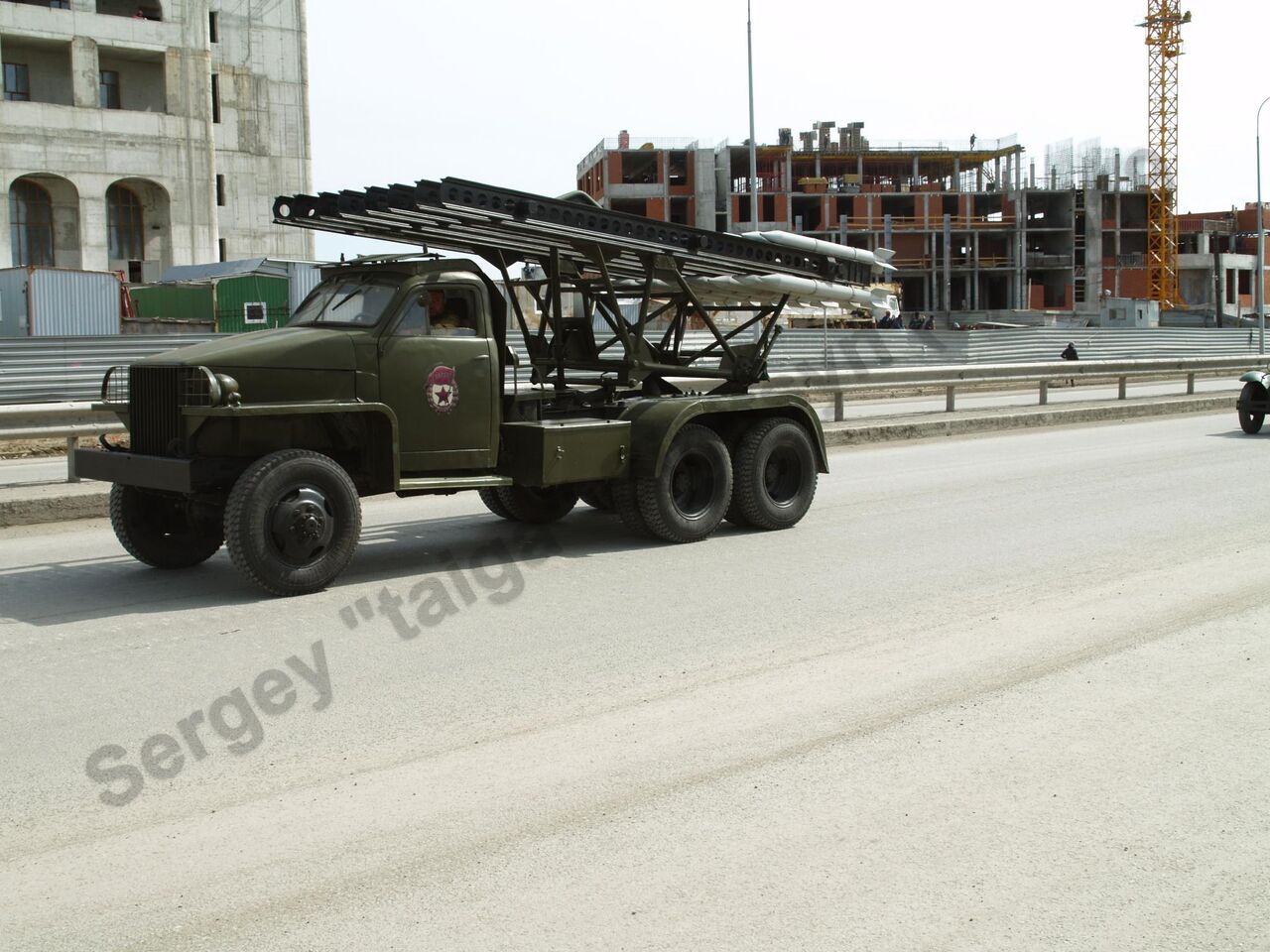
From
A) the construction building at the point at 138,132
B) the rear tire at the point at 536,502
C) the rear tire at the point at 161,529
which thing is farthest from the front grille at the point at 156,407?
the construction building at the point at 138,132

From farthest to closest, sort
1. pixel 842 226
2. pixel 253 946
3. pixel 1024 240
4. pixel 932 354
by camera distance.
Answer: pixel 1024 240 → pixel 842 226 → pixel 932 354 → pixel 253 946

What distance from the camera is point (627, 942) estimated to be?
11.7 feet

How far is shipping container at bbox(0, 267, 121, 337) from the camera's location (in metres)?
36.8

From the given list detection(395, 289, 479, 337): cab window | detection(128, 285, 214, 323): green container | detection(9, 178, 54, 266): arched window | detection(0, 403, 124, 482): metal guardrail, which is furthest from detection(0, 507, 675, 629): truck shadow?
detection(9, 178, 54, 266): arched window

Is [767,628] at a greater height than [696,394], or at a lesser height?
lesser

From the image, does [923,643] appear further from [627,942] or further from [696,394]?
[696,394]

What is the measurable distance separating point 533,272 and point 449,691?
6.04m

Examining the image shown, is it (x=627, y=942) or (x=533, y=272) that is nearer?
(x=627, y=942)

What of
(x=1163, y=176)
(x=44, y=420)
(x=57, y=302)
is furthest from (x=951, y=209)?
(x=44, y=420)

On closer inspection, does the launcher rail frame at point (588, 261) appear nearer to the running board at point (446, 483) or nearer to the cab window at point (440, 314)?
the cab window at point (440, 314)

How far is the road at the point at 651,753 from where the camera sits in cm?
376

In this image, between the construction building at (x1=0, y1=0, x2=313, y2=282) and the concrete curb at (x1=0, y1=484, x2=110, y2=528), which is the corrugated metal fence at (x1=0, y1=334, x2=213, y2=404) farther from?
the construction building at (x1=0, y1=0, x2=313, y2=282)

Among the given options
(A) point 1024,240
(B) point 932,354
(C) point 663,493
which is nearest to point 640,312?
(C) point 663,493

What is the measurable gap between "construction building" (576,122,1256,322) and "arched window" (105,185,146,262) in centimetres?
4106
